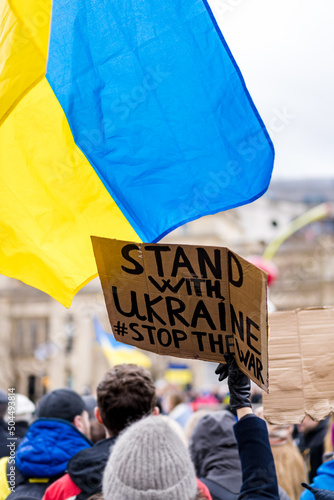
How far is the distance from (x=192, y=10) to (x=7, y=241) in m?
1.30

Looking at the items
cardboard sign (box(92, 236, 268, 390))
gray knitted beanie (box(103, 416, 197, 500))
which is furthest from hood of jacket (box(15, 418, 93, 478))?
gray knitted beanie (box(103, 416, 197, 500))

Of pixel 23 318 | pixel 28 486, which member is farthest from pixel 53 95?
pixel 23 318

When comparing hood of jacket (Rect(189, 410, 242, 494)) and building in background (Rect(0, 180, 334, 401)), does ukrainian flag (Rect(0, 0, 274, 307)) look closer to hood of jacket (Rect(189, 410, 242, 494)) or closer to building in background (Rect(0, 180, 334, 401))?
hood of jacket (Rect(189, 410, 242, 494))

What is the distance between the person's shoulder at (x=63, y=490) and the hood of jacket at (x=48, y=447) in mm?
314

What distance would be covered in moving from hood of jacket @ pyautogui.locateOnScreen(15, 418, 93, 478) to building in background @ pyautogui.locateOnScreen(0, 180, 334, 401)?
3005 centimetres

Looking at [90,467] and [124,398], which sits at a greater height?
[124,398]

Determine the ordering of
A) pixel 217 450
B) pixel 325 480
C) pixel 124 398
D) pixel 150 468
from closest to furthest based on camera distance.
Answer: pixel 150 468 → pixel 124 398 → pixel 325 480 → pixel 217 450

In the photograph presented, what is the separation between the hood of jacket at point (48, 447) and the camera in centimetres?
304

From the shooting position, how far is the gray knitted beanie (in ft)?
5.58

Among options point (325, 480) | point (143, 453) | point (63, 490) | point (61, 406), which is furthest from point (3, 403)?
point (143, 453)

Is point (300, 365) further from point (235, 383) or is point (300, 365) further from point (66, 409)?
point (66, 409)

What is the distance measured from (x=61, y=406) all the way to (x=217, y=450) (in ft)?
2.80

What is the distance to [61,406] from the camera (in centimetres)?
342

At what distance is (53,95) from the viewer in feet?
9.55
